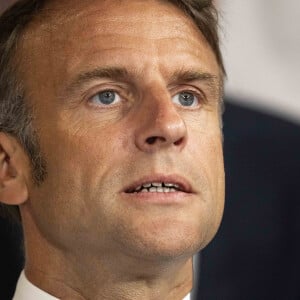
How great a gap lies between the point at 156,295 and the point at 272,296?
59 cm

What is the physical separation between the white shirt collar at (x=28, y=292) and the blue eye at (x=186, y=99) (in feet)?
1.05

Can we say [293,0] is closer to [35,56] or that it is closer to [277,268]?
[277,268]

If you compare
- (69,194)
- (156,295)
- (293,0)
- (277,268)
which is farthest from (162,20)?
(277,268)

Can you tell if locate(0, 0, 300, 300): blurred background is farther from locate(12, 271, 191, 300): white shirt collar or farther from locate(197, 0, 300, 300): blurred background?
→ locate(12, 271, 191, 300): white shirt collar

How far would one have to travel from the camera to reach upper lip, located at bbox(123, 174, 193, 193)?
1.60m

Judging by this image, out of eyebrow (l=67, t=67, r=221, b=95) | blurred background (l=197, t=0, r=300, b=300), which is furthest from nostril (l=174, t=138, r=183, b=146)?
blurred background (l=197, t=0, r=300, b=300)

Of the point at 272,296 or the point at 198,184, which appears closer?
the point at 198,184

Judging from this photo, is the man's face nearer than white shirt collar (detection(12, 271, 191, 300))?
Yes

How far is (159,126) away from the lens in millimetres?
1608

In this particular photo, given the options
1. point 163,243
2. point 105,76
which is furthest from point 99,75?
point 163,243

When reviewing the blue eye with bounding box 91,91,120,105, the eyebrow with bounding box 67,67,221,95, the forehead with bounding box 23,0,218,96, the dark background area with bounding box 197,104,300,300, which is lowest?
the dark background area with bounding box 197,104,300,300

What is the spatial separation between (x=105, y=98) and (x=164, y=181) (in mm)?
174

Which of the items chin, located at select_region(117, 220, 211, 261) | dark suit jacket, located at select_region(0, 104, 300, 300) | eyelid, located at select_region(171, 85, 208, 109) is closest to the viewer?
chin, located at select_region(117, 220, 211, 261)

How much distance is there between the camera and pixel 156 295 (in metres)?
1.73
